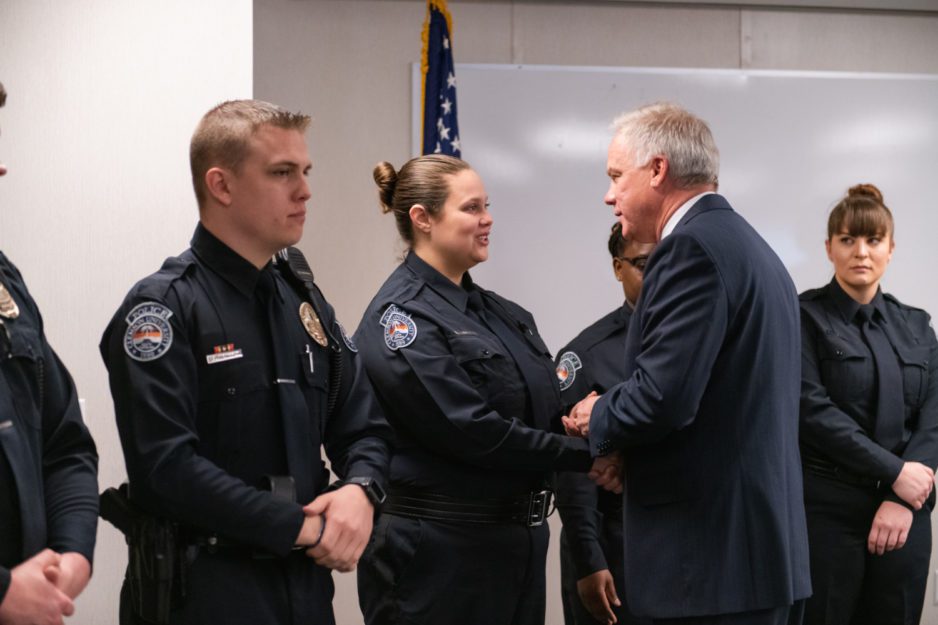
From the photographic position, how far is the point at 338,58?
4.74 meters

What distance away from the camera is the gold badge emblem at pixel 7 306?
5.93 feet

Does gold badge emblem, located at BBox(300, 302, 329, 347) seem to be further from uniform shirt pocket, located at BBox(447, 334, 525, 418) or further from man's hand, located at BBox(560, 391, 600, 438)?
man's hand, located at BBox(560, 391, 600, 438)

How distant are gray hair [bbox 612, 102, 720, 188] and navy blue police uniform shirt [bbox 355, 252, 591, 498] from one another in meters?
0.68

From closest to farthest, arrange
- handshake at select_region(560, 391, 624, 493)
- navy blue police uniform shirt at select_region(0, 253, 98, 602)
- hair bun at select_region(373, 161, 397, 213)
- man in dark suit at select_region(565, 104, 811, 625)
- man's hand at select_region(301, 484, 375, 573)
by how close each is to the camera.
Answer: navy blue police uniform shirt at select_region(0, 253, 98, 602) < man's hand at select_region(301, 484, 375, 573) < man in dark suit at select_region(565, 104, 811, 625) < handshake at select_region(560, 391, 624, 493) < hair bun at select_region(373, 161, 397, 213)

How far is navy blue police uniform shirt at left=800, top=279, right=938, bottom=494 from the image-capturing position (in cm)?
340

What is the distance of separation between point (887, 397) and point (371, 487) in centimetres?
211

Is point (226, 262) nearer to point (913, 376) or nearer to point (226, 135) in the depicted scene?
point (226, 135)

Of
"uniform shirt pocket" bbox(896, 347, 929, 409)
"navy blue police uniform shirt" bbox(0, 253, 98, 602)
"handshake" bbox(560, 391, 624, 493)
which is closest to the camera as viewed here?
"navy blue police uniform shirt" bbox(0, 253, 98, 602)

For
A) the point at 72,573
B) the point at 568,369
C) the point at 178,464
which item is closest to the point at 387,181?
the point at 568,369

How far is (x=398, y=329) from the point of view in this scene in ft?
9.11

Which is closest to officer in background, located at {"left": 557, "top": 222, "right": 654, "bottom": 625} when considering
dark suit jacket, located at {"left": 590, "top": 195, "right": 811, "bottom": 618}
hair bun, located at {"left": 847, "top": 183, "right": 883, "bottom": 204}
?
dark suit jacket, located at {"left": 590, "top": 195, "right": 811, "bottom": 618}

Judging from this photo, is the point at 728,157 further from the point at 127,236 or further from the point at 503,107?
the point at 127,236

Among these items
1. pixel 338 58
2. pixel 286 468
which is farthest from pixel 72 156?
pixel 338 58

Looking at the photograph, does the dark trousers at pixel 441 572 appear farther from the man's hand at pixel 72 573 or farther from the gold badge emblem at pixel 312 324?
the man's hand at pixel 72 573
